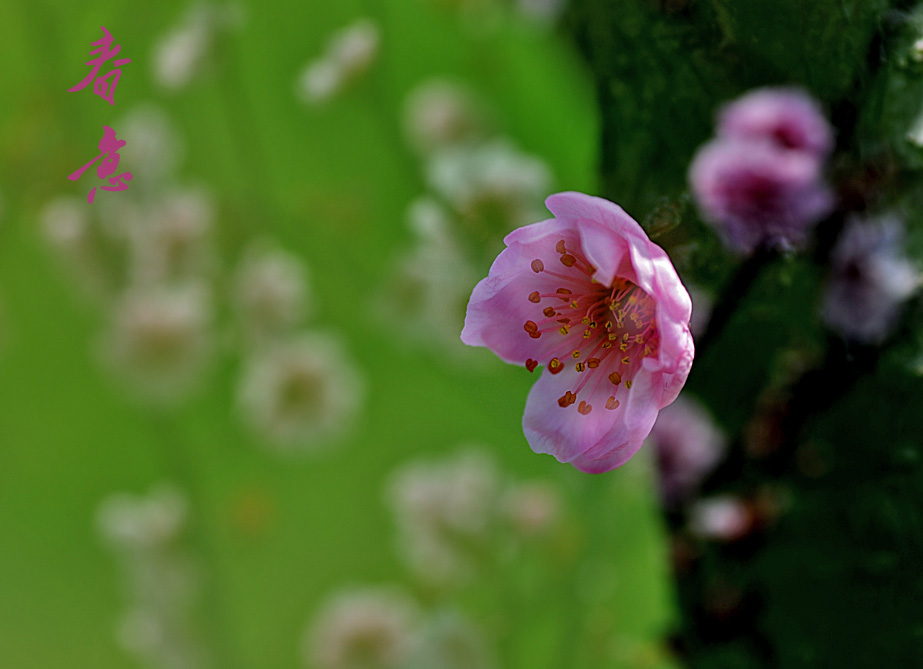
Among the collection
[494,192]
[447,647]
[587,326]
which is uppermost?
[587,326]

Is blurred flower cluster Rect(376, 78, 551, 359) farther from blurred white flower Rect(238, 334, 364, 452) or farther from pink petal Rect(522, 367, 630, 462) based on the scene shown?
pink petal Rect(522, 367, 630, 462)

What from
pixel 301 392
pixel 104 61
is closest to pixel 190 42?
pixel 104 61

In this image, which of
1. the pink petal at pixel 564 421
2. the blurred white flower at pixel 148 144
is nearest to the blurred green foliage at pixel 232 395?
the blurred white flower at pixel 148 144

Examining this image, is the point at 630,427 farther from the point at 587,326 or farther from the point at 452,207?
the point at 452,207

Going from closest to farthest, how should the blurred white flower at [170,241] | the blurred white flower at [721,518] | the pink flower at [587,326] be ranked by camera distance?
the pink flower at [587,326] < the blurred white flower at [721,518] < the blurred white flower at [170,241]

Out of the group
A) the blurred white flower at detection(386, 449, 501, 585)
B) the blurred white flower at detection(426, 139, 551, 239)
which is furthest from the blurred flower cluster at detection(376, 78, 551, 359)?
the blurred white flower at detection(386, 449, 501, 585)

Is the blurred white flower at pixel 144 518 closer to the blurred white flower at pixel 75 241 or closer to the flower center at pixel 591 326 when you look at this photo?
the blurred white flower at pixel 75 241
